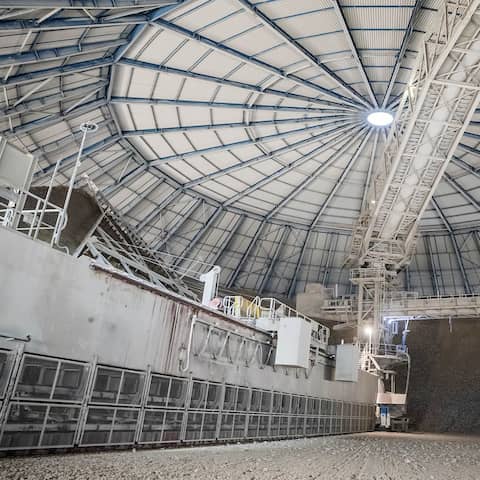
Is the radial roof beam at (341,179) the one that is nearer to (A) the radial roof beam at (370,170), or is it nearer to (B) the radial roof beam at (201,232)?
(A) the radial roof beam at (370,170)

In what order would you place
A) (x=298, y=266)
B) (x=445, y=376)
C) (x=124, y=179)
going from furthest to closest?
(x=298, y=266), (x=445, y=376), (x=124, y=179)

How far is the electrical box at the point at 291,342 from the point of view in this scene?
20828 mm

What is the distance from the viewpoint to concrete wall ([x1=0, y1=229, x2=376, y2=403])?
10.3 m

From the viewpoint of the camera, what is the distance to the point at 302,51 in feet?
74.5

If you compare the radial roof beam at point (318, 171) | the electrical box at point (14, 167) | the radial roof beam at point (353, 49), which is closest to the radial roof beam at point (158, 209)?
the radial roof beam at point (318, 171)

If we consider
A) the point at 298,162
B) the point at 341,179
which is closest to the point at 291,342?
the point at 298,162

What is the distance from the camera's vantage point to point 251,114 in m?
28.2

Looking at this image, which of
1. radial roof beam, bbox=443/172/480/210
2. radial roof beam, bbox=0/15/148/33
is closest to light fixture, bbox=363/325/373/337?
radial roof beam, bbox=443/172/480/210

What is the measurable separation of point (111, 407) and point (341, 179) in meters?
27.5

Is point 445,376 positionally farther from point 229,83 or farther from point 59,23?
point 59,23

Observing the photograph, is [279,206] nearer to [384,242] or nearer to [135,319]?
[384,242]

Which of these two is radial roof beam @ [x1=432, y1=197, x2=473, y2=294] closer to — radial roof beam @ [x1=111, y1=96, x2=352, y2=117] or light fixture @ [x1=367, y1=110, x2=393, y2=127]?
light fixture @ [x1=367, y1=110, x2=393, y2=127]

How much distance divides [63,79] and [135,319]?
15.7m

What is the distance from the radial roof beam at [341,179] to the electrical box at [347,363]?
44.4ft
